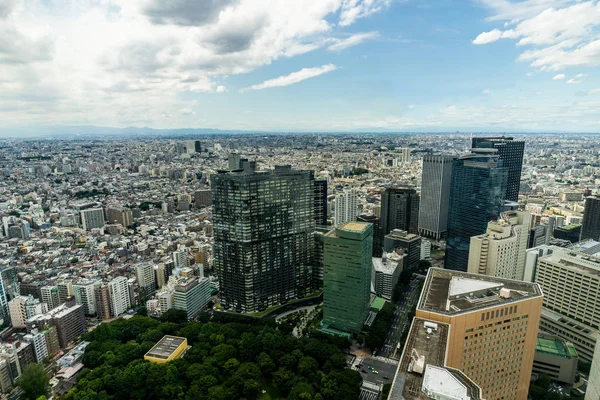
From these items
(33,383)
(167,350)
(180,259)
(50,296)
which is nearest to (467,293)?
(167,350)

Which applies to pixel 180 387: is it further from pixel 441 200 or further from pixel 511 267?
pixel 441 200

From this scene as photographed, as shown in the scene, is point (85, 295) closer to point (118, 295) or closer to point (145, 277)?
point (118, 295)

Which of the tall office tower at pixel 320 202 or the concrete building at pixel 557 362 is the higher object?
the tall office tower at pixel 320 202

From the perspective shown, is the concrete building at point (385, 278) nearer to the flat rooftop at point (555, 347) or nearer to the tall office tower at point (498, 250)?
the tall office tower at point (498, 250)

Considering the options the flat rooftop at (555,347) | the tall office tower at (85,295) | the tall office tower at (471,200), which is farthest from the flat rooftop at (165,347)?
the tall office tower at (471,200)

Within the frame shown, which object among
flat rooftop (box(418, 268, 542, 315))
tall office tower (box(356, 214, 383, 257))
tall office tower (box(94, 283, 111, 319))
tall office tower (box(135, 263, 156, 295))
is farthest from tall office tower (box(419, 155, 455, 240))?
tall office tower (box(94, 283, 111, 319))

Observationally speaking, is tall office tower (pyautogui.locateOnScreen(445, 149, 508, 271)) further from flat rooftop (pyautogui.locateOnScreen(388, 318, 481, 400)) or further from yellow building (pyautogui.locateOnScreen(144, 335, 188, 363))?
yellow building (pyautogui.locateOnScreen(144, 335, 188, 363))
